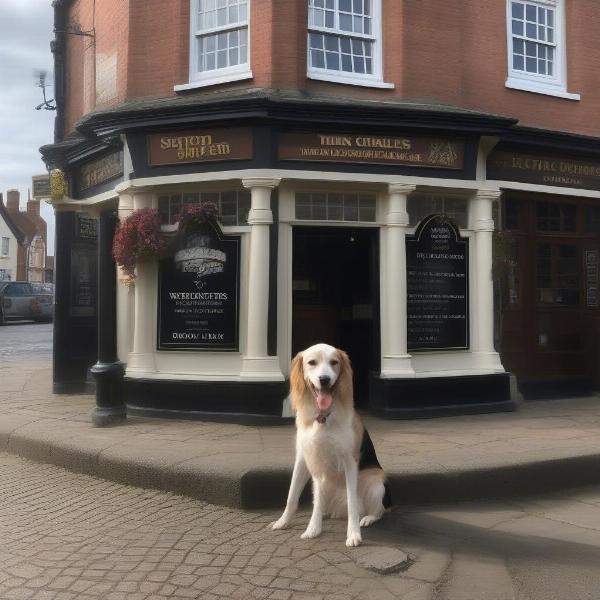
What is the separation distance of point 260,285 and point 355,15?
402 centimetres

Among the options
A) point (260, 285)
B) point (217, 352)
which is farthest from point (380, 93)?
point (217, 352)

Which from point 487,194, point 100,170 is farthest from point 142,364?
point 487,194

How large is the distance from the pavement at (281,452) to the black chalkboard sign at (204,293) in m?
1.10

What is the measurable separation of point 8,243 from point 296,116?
49.0 m

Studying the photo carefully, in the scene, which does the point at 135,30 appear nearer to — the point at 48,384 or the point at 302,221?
the point at 302,221

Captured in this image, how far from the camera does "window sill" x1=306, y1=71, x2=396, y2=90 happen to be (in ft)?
28.9

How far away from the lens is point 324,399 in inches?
173

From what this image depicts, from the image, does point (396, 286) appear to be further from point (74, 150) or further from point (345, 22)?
point (74, 150)

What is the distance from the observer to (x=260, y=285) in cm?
823

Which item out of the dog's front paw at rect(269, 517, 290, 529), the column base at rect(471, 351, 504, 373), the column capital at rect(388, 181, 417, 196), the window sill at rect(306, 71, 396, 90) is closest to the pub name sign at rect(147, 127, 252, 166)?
the window sill at rect(306, 71, 396, 90)

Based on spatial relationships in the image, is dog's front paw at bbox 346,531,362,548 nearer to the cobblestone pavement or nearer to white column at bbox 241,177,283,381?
the cobblestone pavement

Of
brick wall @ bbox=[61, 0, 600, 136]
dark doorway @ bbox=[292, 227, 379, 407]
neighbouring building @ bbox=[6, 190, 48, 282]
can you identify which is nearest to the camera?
brick wall @ bbox=[61, 0, 600, 136]

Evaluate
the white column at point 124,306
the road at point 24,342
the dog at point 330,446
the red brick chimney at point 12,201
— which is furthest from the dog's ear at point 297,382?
the red brick chimney at point 12,201

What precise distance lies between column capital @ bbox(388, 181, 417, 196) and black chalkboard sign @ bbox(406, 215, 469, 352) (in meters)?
0.53
